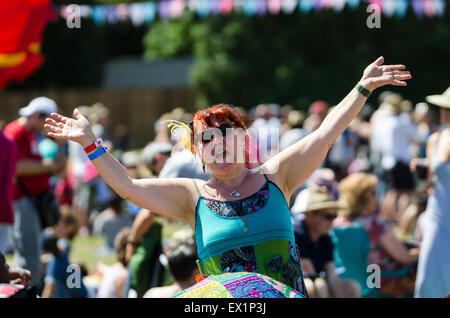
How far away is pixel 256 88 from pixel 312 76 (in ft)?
6.52

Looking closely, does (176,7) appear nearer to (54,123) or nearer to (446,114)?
(446,114)

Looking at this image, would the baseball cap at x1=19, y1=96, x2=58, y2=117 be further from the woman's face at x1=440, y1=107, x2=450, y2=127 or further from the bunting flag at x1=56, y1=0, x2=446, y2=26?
the bunting flag at x1=56, y1=0, x2=446, y2=26

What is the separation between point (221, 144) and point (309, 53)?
66.8 ft

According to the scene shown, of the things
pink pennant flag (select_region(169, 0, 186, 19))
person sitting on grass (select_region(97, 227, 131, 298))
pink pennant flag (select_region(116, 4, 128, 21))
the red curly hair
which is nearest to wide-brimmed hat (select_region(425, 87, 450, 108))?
the red curly hair

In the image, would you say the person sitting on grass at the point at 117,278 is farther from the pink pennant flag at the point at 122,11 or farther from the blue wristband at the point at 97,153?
the pink pennant flag at the point at 122,11

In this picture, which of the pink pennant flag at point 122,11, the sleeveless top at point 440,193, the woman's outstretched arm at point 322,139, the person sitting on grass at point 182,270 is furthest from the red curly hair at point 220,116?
the pink pennant flag at point 122,11

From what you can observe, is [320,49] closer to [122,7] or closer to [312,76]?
[312,76]

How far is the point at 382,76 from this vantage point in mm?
2469

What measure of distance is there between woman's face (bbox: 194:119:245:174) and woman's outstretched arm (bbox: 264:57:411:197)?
0.52 feet

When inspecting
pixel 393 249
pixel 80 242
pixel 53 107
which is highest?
pixel 53 107

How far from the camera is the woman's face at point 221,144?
93.2 inches

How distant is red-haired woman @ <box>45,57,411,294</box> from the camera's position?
7.55 feet

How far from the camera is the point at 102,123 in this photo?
10750 mm
